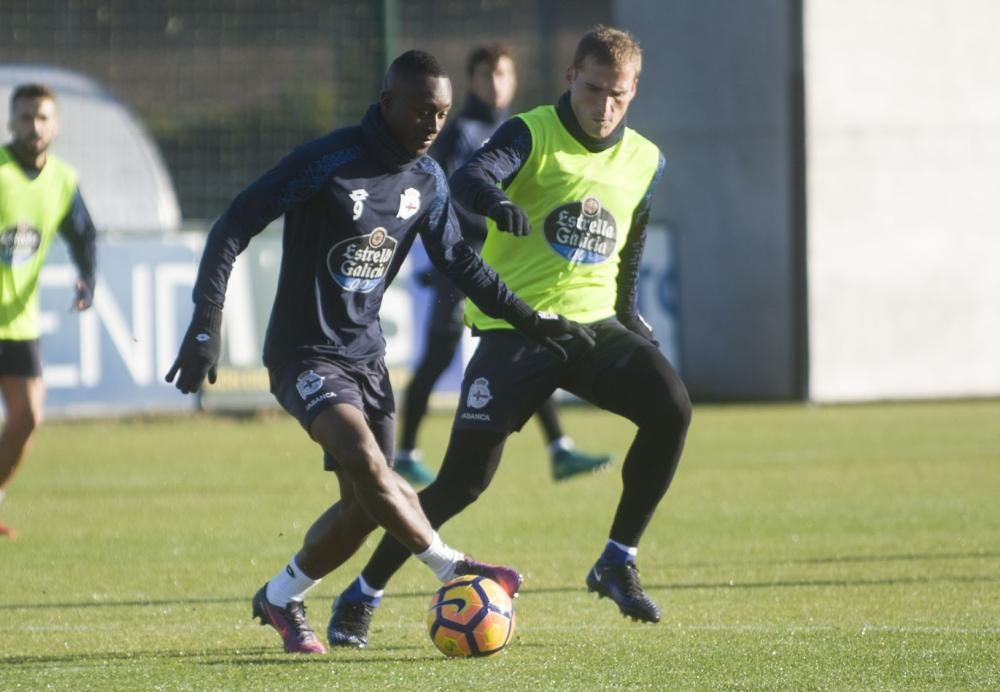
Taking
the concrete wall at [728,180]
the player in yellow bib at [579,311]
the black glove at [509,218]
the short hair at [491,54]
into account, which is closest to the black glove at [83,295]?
the short hair at [491,54]

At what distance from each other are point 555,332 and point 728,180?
1216cm

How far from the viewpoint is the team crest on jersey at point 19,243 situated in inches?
402

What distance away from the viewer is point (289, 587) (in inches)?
256

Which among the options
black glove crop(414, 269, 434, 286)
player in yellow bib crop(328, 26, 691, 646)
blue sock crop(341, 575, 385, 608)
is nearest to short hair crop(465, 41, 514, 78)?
black glove crop(414, 269, 434, 286)

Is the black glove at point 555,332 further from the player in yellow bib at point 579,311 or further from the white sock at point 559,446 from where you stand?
the white sock at point 559,446

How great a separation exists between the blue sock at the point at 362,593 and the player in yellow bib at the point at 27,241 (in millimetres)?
3686

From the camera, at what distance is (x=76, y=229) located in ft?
33.8

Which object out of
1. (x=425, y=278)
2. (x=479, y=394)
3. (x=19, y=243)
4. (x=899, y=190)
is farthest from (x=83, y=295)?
(x=899, y=190)

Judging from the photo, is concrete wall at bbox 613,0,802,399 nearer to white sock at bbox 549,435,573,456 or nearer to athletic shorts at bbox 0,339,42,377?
white sock at bbox 549,435,573,456

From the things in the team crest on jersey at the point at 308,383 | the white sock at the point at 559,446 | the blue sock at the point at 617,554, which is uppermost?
the team crest on jersey at the point at 308,383

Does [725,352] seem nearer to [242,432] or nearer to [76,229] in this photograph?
[242,432]

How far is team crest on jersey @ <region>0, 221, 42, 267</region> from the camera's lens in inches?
402

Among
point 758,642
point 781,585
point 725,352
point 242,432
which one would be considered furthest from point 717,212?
point 758,642

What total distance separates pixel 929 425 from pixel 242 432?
5.65m
